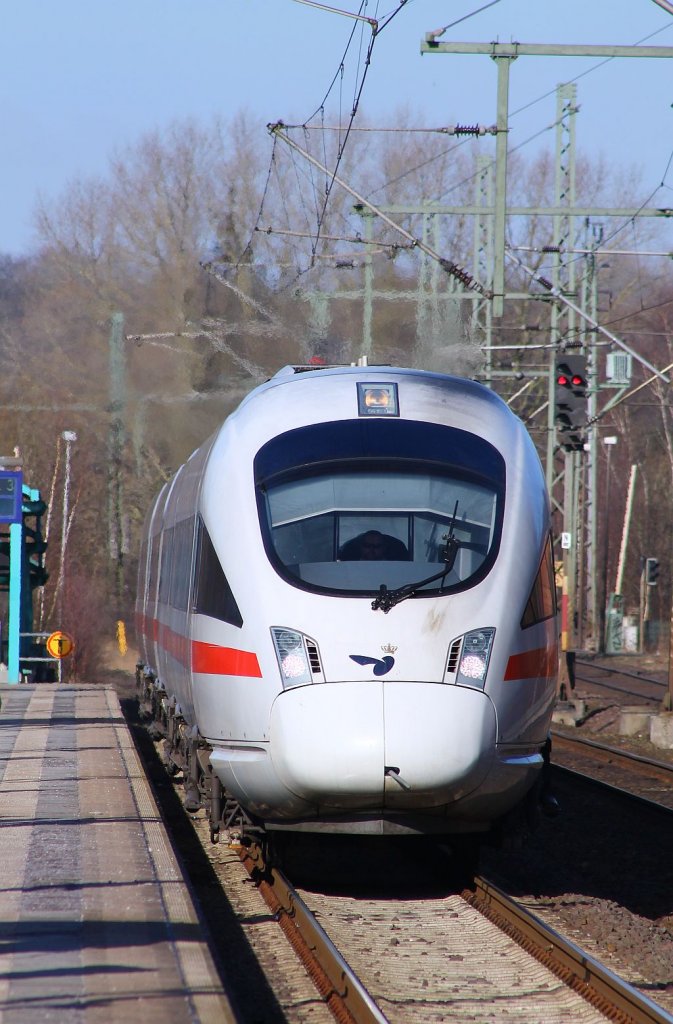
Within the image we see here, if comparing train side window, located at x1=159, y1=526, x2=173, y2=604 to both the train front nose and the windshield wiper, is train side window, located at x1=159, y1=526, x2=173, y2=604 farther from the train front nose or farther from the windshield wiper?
the train front nose

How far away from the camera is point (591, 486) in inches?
1403

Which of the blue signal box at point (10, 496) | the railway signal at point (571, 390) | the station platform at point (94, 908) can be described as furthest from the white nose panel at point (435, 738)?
the blue signal box at point (10, 496)

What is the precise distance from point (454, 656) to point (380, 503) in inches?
40.0

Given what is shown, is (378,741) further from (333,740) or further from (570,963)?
(570,963)

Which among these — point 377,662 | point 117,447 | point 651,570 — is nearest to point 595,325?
point 117,447

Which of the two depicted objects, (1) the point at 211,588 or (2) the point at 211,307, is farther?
(2) the point at 211,307

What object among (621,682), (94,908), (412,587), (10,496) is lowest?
(621,682)

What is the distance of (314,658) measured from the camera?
21.8ft

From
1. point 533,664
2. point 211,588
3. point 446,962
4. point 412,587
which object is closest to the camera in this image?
point 446,962

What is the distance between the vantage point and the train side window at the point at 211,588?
282 inches

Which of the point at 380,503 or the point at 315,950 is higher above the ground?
the point at 380,503

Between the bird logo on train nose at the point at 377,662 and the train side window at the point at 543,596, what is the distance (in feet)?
2.77

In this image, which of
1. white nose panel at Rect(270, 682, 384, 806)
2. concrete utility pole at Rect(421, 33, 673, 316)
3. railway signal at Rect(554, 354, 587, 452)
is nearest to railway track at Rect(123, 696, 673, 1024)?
white nose panel at Rect(270, 682, 384, 806)

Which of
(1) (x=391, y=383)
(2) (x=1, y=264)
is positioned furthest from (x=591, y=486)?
(1) (x=391, y=383)
